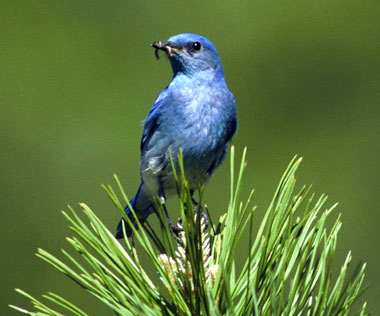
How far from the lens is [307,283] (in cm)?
311

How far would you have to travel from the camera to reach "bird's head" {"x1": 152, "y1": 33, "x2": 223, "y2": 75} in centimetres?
568

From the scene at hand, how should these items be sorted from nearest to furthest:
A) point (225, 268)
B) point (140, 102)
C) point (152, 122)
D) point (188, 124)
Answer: point (225, 268), point (188, 124), point (152, 122), point (140, 102)

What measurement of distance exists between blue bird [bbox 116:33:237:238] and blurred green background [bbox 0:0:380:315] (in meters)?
3.49

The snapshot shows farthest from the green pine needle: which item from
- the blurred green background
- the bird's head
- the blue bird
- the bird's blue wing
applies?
the blurred green background

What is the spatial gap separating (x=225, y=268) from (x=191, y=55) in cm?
278

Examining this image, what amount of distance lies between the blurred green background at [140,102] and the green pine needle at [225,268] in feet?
19.6

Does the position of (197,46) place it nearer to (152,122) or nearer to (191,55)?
(191,55)

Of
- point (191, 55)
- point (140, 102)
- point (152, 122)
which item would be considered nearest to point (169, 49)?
point (191, 55)

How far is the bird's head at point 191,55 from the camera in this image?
568cm

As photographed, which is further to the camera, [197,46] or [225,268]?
[197,46]

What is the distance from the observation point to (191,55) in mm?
5719

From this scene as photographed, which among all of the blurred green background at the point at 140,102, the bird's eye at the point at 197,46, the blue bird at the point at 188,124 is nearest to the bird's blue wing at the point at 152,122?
the blue bird at the point at 188,124

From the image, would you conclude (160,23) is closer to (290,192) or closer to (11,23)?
(11,23)

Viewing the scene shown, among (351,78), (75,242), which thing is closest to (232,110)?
(75,242)
